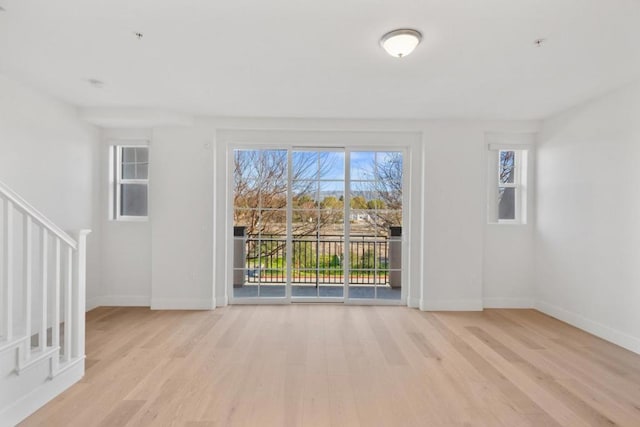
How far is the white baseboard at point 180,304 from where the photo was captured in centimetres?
426

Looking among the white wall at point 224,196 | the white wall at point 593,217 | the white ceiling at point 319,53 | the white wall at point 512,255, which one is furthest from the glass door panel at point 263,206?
the white wall at point 593,217

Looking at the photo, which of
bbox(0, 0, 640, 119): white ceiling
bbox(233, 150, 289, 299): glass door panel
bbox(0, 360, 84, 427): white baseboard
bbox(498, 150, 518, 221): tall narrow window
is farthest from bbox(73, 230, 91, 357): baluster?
bbox(498, 150, 518, 221): tall narrow window

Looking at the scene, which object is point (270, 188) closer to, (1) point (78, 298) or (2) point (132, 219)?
(2) point (132, 219)

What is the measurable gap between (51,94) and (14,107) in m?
0.47

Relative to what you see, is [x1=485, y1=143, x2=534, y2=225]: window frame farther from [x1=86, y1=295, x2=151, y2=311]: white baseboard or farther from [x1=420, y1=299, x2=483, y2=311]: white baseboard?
[x1=86, y1=295, x2=151, y2=311]: white baseboard

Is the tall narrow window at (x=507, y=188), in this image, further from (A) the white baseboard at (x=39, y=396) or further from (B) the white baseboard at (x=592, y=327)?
(A) the white baseboard at (x=39, y=396)

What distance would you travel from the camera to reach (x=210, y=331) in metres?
3.50

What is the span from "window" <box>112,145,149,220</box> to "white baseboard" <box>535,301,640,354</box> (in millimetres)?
5583

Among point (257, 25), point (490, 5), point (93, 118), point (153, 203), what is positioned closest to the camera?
point (490, 5)

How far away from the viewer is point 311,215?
15.1 feet

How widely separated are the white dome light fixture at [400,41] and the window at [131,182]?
366cm

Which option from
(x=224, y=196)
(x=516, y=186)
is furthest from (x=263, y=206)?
(x=516, y=186)

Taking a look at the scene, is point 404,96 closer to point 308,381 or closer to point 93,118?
point 308,381

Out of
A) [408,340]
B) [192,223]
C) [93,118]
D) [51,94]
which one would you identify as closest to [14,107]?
[51,94]
